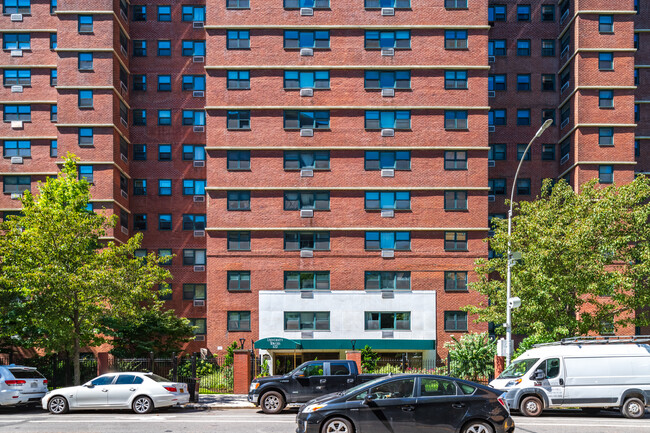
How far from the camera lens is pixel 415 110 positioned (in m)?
39.3

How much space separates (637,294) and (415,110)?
1787cm

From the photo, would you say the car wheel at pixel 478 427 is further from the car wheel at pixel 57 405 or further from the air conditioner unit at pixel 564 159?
the air conditioner unit at pixel 564 159

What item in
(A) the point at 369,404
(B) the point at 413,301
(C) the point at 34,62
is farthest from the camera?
(C) the point at 34,62

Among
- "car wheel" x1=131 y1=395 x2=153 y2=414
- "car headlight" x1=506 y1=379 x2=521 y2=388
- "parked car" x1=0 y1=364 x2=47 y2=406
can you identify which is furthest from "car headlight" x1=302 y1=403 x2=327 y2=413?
"parked car" x1=0 y1=364 x2=47 y2=406

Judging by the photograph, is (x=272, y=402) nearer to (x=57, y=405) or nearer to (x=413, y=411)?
(x=57, y=405)

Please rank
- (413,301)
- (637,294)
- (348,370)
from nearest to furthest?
(348,370) → (637,294) → (413,301)

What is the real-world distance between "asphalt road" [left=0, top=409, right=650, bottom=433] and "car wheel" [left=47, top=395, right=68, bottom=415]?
13.6 inches

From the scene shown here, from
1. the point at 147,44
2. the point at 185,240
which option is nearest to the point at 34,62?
the point at 147,44

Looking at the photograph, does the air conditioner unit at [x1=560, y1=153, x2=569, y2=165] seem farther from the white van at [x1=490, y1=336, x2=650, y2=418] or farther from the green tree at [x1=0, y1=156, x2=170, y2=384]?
the green tree at [x1=0, y1=156, x2=170, y2=384]

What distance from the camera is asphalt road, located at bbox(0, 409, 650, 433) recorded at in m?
16.5

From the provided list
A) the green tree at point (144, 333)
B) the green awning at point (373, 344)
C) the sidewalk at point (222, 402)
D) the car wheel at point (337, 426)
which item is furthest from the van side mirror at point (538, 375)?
the green tree at point (144, 333)

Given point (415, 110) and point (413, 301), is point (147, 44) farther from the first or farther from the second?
point (413, 301)

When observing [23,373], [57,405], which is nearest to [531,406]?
[57,405]

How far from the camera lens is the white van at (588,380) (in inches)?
768
